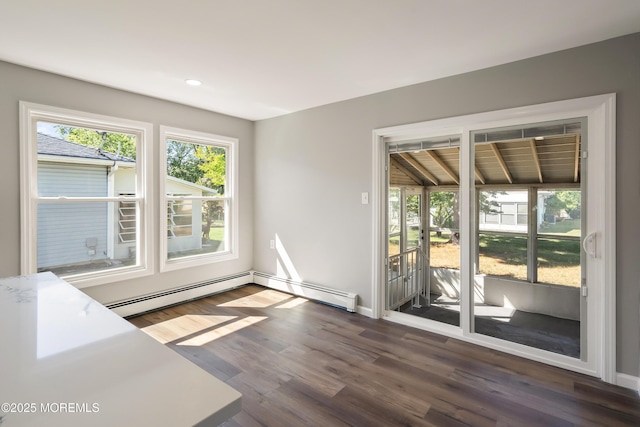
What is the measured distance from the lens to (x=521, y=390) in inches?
88.7

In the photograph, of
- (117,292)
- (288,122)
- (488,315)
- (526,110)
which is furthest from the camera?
(288,122)

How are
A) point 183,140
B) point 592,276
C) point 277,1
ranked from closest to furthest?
point 277,1
point 592,276
point 183,140

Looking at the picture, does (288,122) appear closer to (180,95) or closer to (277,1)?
(180,95)

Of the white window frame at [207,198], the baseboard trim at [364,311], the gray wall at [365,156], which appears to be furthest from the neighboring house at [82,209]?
the baseboard trim at [364,311]

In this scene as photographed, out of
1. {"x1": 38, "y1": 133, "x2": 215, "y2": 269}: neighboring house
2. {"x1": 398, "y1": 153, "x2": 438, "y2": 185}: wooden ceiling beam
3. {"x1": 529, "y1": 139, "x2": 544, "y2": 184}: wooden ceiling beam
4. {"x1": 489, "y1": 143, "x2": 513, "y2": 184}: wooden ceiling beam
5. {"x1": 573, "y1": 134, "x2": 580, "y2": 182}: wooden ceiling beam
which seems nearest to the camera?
{"x1": 573, "y1": 134, "x2": 580, "y2": 182}: wooden ceiling beam

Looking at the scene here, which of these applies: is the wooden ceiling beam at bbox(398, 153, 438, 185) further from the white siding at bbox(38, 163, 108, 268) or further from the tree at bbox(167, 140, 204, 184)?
the white siding at bbox(38, 163, 108, 268)

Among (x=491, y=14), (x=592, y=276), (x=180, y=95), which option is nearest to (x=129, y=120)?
(x=180, y=95)

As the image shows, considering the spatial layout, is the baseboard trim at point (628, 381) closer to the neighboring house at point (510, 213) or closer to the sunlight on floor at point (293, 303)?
the neighboring house at point (510, 213)

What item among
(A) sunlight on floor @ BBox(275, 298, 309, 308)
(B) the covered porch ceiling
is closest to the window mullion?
(B) the covered porch ceiling

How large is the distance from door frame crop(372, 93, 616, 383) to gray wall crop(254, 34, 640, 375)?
0.05 m

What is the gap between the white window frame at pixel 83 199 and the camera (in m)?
2.85

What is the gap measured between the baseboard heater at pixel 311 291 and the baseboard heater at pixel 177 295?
0.31m

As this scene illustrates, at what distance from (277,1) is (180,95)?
7.11 ft

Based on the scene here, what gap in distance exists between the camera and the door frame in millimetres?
2312
